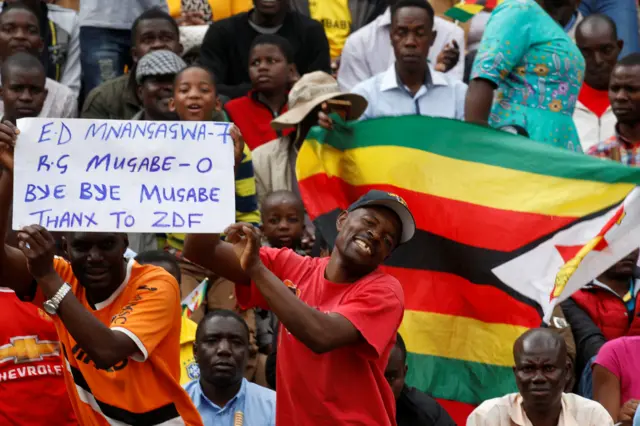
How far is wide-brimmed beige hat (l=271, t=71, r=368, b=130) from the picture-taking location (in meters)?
10.2

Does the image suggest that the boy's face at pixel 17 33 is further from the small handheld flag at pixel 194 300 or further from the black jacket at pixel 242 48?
the small handheld flag at pixel 194 300

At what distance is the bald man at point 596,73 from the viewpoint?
12.3 m

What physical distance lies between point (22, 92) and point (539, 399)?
469cm

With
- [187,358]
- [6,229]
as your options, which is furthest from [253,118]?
[6,229]

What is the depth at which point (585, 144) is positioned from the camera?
12312 millimetres

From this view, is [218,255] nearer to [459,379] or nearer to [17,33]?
[459,379]

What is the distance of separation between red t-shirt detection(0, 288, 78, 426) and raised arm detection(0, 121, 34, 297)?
1.36 feet

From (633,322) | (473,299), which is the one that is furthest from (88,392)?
(633,322)

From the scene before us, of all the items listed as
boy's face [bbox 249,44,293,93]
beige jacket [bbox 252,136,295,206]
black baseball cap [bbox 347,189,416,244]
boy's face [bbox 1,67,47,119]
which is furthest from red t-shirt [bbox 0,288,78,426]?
boy's face [bbox 249,44,293,93]

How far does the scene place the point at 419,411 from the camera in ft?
27.5

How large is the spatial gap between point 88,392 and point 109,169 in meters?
1.02

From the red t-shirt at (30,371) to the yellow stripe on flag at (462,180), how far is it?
8.58 feet

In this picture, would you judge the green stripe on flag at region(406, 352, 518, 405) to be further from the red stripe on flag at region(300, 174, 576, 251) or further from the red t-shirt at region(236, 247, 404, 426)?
the red t-shirt at region(236, 247, 404, 426)

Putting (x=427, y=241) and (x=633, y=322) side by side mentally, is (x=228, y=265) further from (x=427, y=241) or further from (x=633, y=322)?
(x=633, y=322)
